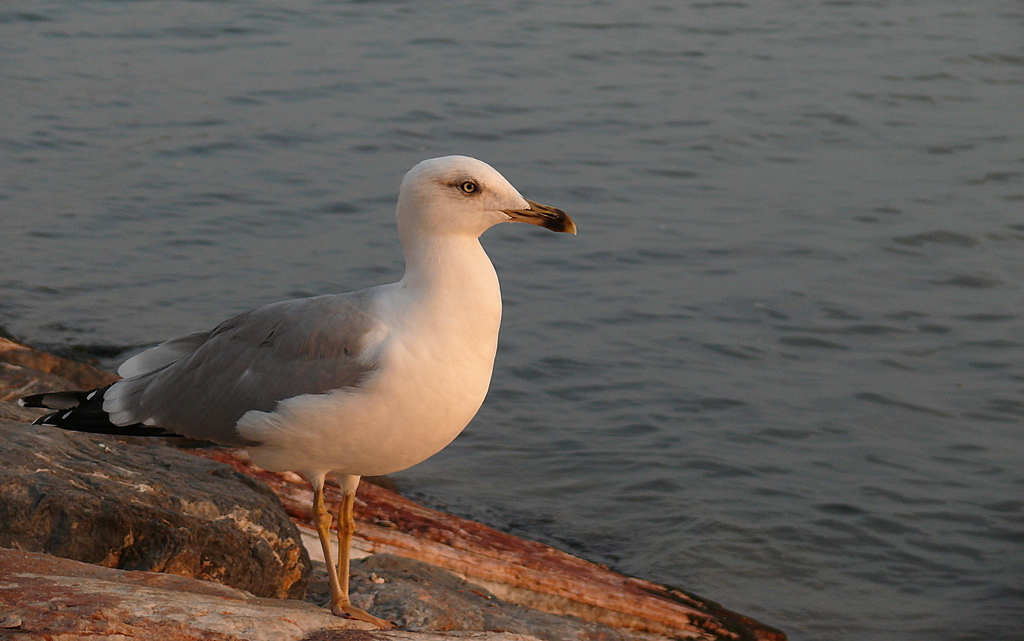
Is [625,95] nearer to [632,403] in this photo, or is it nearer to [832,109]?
[832,109]

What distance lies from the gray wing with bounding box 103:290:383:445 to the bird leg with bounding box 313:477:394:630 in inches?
15.8

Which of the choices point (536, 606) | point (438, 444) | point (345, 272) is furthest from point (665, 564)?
point (345, 272)

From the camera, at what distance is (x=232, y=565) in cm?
451

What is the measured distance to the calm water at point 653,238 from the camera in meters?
7.39

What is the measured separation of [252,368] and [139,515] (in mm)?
690

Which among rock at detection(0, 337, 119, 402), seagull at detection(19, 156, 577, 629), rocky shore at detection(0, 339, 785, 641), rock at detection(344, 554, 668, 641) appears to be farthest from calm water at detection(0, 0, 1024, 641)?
seagull at detection(19, 156, 577, 629)

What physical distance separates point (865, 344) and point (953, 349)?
64 centimetres

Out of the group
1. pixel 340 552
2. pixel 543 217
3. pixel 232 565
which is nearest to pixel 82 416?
pixel 232 565

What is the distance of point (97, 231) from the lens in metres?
11.3

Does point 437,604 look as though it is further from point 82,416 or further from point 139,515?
point 82,416

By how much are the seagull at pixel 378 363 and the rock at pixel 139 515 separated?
0.18 meters

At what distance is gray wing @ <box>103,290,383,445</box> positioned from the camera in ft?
14.4

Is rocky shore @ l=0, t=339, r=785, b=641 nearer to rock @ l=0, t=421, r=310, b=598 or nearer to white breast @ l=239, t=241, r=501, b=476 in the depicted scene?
rock @ l=0, t=421, r=310, b=598

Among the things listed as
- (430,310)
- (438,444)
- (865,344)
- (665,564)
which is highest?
(430,310)
